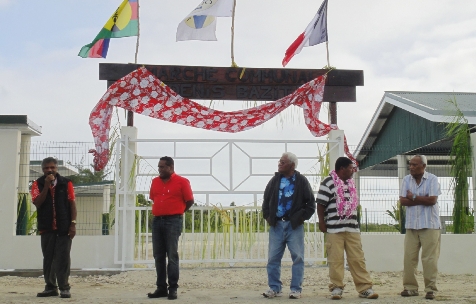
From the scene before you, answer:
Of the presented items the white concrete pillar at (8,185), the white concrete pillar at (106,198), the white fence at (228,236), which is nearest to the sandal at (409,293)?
the white fence at (228,236)

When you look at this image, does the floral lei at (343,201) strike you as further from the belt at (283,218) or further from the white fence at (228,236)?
the white fence at (228,236)

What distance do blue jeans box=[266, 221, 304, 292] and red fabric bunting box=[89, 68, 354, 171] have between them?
307 centimetres

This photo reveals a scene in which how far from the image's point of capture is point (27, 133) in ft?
34.4

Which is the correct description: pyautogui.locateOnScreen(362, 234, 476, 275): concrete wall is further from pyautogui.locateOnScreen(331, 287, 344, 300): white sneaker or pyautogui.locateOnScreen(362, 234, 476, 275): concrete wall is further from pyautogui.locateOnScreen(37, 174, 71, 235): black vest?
pyautogui.locateOnScreen(37, 174, 71, 235): black vest

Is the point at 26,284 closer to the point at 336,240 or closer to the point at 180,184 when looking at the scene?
the point at 180,184

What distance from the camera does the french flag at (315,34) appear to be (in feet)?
33.2

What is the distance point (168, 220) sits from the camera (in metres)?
6.70

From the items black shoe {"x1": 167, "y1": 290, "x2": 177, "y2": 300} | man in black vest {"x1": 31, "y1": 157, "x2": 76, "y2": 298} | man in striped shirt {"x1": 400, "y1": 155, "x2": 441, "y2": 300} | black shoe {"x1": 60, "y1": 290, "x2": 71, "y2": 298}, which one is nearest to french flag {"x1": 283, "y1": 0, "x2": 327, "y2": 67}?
man in striped shirt {"x1": 400, "y1": 155, "x2": 441, "y2": 300}

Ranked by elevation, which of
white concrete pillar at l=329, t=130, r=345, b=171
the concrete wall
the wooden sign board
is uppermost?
the wooden sign board

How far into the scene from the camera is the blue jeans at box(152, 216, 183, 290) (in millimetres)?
6645

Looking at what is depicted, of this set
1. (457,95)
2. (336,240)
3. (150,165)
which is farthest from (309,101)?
(457,95)

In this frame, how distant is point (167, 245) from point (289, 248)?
1.35 metres

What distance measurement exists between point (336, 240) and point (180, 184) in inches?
72.7

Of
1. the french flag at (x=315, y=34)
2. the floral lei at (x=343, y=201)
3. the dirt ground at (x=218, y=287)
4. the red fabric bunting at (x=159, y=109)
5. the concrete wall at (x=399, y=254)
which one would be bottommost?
the dirt ground at (x=218, y=287)
